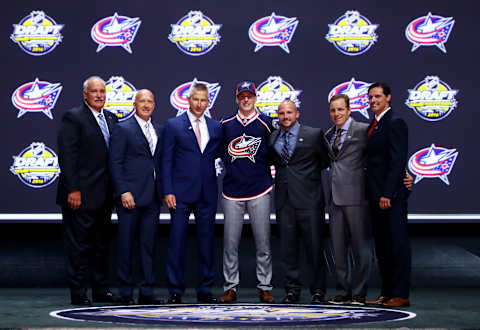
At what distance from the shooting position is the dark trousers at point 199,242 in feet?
14.0

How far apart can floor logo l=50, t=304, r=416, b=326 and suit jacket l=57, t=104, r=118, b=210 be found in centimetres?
75

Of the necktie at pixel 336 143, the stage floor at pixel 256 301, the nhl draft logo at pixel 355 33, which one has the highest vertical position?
the nhl draft logo at pixel 355 33

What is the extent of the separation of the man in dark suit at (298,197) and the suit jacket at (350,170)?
0.11 meters

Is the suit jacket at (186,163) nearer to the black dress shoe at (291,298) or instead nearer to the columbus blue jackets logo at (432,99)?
the black dress shoe at (291,298)

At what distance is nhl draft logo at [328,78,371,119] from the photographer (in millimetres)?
5270

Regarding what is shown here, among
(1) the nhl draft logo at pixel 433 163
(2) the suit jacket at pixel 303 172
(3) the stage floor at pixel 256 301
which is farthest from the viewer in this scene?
(1) the nhl draft logo at pixel 433 163

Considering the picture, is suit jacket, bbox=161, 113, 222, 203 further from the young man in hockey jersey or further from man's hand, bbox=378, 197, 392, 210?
man's hand, bbox=378, 197, 392, 210

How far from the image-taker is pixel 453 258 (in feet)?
18.1

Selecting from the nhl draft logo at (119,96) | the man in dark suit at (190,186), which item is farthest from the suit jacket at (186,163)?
the nhl draft logo at (119,96)

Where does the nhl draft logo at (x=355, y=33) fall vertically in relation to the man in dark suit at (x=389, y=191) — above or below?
above

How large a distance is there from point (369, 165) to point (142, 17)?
2341 mm

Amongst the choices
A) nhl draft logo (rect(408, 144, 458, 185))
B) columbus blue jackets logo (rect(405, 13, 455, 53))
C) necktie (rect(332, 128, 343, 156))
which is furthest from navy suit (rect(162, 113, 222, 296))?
columbus blue jackets logo (rect(405, 13, 455, 53))

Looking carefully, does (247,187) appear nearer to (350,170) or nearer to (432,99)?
(350,170)

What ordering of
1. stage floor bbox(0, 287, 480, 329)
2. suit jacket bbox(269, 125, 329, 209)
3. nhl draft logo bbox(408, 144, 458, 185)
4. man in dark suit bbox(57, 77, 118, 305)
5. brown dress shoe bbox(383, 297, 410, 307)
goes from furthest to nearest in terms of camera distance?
nhl draft logo bbox(408, 144, 458, 185) → suit jacket bbox(269, 125, 329, 209) → man in dark suit bbox(57, 77, 118, 305) → brown dress shoe bbox(383, 297, 410, 307) → stage floor bbox(0, 287, 480, 329)
